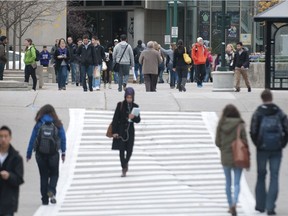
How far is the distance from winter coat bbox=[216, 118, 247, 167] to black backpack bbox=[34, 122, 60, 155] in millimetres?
2463

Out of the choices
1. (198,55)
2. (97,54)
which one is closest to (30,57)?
(97,54)

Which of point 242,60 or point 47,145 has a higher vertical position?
point 242,60

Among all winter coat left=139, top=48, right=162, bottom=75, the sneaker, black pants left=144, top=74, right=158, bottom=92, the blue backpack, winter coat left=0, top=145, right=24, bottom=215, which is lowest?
the sneaker

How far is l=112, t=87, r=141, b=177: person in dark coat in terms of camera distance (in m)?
17.2

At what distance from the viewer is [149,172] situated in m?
17.8

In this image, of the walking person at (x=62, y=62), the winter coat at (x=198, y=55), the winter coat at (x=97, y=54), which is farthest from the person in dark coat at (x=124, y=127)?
the winter coat at (x=198, y=55)

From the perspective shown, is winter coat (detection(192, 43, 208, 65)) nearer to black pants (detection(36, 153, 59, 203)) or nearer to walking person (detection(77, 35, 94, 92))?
walking person (detection(77, 35, 94, 92))

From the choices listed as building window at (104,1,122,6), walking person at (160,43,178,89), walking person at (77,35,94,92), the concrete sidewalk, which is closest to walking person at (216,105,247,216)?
the concrete sidewalk

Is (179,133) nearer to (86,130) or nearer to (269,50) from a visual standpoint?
(86,130)

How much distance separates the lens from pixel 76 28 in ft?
202

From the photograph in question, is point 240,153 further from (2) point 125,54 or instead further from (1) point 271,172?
(2) point 125,54

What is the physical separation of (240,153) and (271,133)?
499 millimetres

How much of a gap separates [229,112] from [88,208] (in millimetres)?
2649

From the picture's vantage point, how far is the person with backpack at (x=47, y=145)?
581 inches
